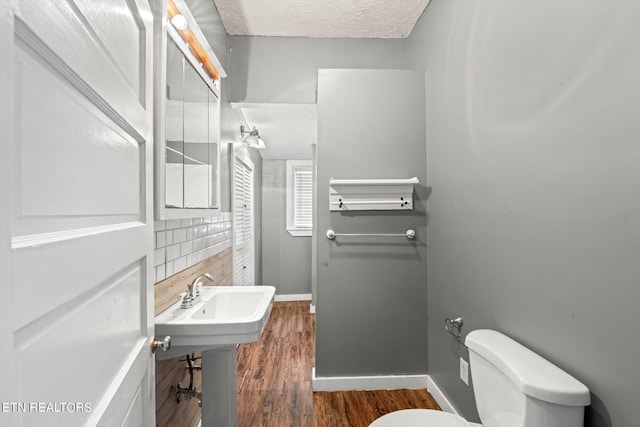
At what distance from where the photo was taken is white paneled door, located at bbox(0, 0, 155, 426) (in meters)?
0.35

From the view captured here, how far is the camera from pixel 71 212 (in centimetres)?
49

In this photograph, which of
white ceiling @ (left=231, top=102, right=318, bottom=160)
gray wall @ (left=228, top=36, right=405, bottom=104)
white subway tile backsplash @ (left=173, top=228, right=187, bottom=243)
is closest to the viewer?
white subway tile backsplash @ (left=173, top=228, right=187, bottom=243)

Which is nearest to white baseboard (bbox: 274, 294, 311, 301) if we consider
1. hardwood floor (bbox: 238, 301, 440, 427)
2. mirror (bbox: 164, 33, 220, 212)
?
hardwood floor (bbox: 238, 301, 440, 427)

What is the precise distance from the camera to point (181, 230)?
4.94 feet

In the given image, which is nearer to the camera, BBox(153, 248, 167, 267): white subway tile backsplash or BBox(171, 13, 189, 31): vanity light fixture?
BBox(153, 248, 167, 267): white subway tile backsplash

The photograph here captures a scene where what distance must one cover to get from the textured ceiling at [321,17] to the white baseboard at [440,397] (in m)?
2.53

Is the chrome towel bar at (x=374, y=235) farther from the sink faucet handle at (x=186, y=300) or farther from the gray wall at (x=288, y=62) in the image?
the gray wall at (x=288, y=62)

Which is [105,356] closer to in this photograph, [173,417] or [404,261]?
[173,417]

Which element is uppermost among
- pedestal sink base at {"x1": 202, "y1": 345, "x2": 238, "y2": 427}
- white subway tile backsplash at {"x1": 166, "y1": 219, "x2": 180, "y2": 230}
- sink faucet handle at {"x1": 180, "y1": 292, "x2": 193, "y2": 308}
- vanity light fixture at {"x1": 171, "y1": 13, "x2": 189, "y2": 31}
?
vanity light fixture at {"x1": 171, "y1": 13, "x2": 189, "y2": 31}

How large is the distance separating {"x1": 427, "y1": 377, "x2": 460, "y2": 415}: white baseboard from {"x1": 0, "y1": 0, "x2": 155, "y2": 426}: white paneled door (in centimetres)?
167

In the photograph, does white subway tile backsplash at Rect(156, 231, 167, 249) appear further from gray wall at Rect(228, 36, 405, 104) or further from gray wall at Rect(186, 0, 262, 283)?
gray wall at Rect(228, 36, 405, 104)

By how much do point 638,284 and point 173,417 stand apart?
5.84 feet

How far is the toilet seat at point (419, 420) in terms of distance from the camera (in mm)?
Answer: 1177

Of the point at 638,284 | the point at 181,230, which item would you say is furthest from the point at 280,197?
the point at 638,284
